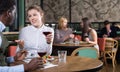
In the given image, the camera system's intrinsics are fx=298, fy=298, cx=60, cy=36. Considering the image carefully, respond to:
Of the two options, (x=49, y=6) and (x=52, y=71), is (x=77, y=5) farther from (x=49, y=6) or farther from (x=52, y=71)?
(x=52, y=71)

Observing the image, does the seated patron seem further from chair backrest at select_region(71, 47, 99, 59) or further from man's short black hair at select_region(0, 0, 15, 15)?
man's short black hair at select_region(0, 0, 15, 15)

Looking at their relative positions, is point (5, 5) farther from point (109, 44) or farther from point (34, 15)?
point (109, 44)

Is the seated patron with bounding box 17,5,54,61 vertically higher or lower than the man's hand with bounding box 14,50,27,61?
higher

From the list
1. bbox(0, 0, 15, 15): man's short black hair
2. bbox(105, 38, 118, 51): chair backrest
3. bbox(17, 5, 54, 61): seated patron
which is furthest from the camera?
bbox(105, 38, 118, 51): chair backrest

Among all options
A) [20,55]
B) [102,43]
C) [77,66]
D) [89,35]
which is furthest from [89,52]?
[102,43]

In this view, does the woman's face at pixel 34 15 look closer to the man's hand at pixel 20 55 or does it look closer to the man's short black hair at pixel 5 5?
the man's hand at pixel 20 55

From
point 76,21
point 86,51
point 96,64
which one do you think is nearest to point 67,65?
point 96,64

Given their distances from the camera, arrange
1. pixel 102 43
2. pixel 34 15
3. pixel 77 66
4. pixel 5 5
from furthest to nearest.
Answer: pixel 102 43
pixel 34 15
pixel 77 66
pixel 5 5

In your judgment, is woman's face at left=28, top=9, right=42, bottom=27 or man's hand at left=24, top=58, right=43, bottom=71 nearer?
man's hand at left=24, top=58, right=43, bottom=71

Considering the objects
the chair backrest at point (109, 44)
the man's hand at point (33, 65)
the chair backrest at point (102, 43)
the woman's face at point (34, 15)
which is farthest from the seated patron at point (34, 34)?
the chair backrest at point (109, 44)

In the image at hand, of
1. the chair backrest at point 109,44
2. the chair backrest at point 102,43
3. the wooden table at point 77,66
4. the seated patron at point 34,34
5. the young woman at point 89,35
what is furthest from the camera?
the chair backrest at point 109,44

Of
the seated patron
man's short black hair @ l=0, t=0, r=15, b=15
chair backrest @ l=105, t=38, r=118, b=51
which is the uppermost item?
man's short black hair @ l=0, t=0, r=15, b=15

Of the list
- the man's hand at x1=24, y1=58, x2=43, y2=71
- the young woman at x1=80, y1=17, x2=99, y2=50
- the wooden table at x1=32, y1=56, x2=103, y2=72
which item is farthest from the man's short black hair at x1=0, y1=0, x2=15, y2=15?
the young woman at x1=80, y1=17, x2=99, y2=50

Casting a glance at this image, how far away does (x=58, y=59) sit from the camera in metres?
3.13
